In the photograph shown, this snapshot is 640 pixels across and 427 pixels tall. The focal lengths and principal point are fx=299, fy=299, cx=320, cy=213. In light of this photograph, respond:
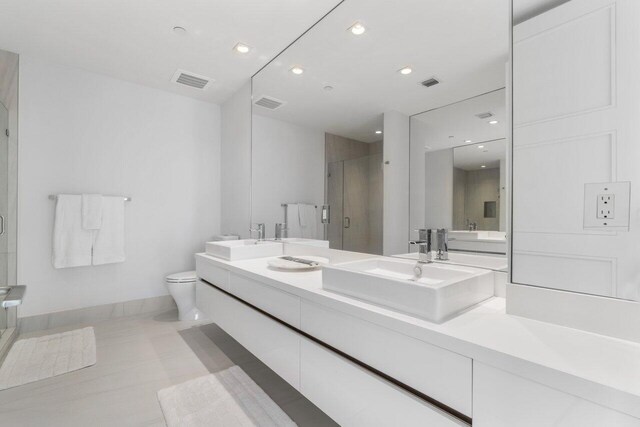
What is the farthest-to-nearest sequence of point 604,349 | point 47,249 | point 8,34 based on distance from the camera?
point 47,249 → point 8,34 → point 604,349

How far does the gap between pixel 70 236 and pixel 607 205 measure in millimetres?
3615

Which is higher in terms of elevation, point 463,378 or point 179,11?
point 179,11

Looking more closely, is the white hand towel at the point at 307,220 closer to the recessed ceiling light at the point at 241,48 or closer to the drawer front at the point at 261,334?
the drawer front at the point at 261,334

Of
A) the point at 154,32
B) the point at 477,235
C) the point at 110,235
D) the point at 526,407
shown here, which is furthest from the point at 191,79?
the point at 526,407

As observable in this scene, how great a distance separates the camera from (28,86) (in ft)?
8.43

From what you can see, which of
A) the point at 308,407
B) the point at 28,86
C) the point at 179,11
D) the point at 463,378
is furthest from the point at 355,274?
the point at 28,86

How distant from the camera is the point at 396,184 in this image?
67.9 inches

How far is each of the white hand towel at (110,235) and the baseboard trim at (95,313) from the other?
48 centimetres

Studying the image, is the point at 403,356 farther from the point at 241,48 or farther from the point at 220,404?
the point at 241,48

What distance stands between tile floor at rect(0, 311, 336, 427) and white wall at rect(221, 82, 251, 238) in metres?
1.16

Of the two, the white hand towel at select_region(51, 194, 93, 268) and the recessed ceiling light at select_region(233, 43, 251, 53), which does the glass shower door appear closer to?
the white hand towel at select_region(51, 194, 93, 268)

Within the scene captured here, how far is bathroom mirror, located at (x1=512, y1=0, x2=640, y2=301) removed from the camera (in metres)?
0.89

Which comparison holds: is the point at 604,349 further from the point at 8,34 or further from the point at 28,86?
the point at 28,86

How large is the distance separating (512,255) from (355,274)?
1.97 ft
